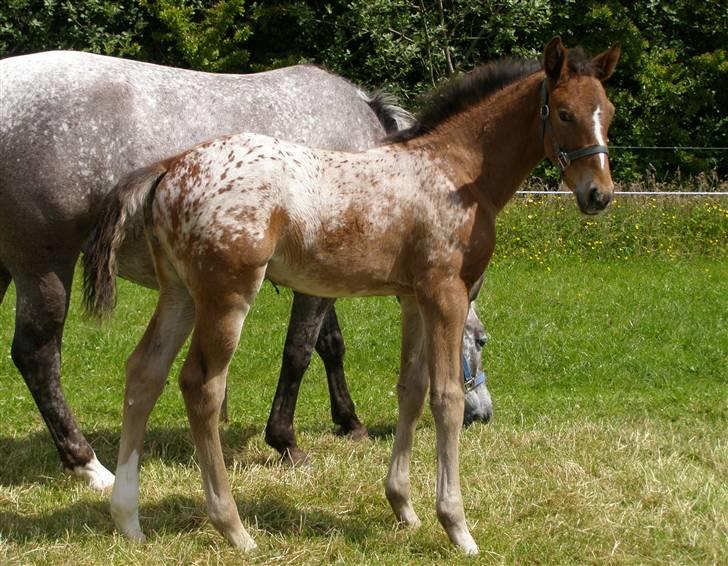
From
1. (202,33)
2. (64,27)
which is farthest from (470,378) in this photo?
(64,27)

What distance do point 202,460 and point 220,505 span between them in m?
0.20

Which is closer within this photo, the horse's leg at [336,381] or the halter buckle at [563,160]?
the halter buckle at [563,160]

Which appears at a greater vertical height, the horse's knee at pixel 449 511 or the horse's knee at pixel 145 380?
the horse's knee at pixel 145 380

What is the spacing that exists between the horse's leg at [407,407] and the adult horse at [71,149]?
1.38 meters

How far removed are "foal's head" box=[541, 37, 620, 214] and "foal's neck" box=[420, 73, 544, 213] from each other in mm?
129

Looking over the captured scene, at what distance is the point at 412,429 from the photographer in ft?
14.4

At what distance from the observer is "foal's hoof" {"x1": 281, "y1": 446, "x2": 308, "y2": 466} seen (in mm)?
5391

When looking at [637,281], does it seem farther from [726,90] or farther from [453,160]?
[726,90]

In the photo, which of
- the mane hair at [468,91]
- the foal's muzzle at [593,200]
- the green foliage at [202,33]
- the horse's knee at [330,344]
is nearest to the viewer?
the foal's muzzle at [593,200]

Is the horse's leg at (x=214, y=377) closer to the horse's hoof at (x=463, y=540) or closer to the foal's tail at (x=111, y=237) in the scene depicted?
the foal's tail at (x=111, y=237)

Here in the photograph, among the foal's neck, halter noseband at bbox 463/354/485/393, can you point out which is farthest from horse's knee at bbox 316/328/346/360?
the foal's neck

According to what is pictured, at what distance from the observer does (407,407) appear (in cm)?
440

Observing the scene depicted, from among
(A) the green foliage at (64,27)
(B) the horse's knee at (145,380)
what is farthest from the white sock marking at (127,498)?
(A) the green foliage at (64,27)

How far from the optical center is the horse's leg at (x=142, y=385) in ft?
13.4
